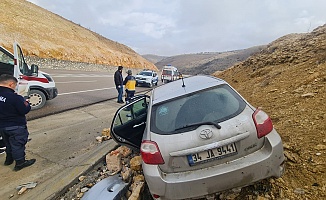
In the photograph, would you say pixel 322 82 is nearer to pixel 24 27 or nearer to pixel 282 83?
pixel 282 83

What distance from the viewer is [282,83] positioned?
6.94 metres

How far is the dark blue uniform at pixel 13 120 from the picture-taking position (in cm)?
347

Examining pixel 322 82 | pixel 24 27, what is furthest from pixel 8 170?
pixel 24 27

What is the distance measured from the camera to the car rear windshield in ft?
7.82

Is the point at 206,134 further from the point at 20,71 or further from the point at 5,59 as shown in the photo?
the point at 5,59

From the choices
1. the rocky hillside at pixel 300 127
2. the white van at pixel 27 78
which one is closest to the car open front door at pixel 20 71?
the white van at pixel 27 78

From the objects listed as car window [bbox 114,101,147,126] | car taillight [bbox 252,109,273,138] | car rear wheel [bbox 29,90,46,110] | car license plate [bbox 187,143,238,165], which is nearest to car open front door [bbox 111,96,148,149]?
car window [bbox 114,101,147,126]

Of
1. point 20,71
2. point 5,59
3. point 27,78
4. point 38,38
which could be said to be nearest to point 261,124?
point 20,71

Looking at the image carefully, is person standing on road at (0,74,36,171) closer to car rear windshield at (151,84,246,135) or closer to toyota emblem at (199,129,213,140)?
car rear windshield at (151,84,246,135)

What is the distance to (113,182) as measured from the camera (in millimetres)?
3189

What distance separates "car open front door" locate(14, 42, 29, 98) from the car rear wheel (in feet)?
1.08

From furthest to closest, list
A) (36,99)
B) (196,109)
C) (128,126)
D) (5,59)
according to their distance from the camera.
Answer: (36,99) → (5,59) → (128,126) → (196,109)

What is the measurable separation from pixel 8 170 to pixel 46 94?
4.79 meters

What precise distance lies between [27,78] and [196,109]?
709 cm
